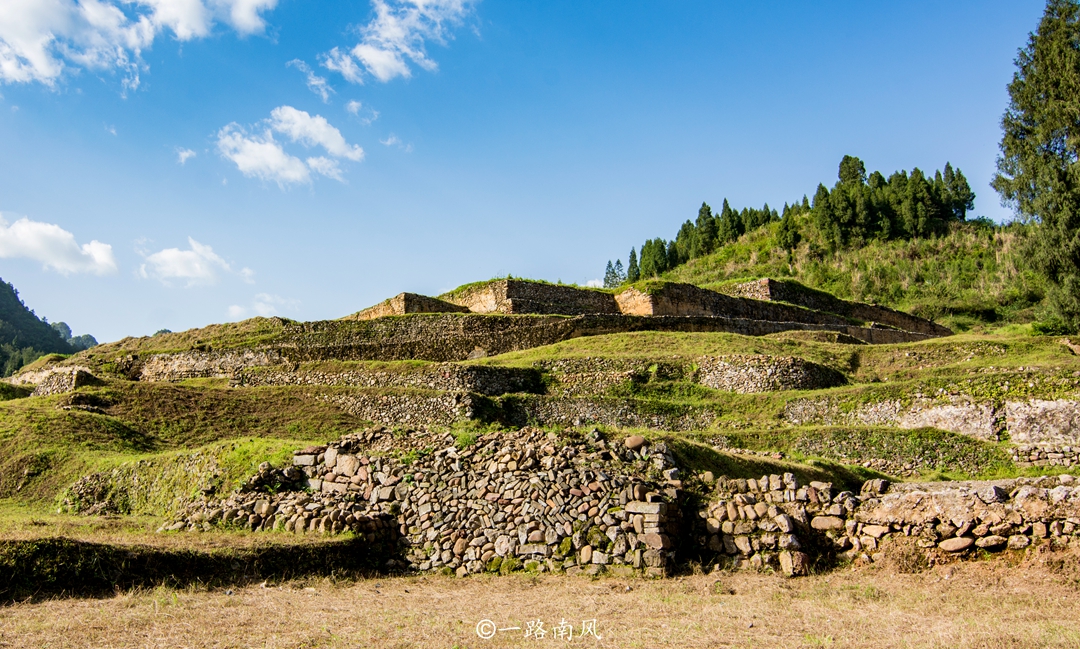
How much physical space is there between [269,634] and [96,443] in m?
14.9

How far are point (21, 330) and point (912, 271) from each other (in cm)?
11962

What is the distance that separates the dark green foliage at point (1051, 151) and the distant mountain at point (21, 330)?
102 meters

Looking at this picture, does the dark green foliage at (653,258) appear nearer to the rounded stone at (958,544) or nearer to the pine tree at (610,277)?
the pine tree at (610,277)

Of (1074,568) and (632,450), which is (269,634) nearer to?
(632,450)

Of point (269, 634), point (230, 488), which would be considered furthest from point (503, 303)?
point (269, 634)

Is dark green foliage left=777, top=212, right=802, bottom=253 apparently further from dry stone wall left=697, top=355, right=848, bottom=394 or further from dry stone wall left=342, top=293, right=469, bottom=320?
dry stone wall left=697, top=355, right=848, bottom=394

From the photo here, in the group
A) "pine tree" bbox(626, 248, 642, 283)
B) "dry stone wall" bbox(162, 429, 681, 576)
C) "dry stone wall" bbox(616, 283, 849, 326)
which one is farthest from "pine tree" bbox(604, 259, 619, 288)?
"dry stone wall" bbox(162, 429, 681, 576)

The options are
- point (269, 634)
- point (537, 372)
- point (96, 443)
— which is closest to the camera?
point (269, 634)

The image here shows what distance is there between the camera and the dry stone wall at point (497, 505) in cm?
1057

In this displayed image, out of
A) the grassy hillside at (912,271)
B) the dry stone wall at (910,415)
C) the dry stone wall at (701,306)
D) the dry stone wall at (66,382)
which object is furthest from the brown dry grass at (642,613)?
the grassy hillside at (912,271)

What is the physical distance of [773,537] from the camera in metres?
10.1

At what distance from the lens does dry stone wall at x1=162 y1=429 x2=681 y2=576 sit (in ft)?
34.7

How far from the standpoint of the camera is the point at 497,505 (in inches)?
461

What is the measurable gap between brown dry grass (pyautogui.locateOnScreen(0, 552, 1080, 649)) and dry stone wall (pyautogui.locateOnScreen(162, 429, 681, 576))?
95cm
